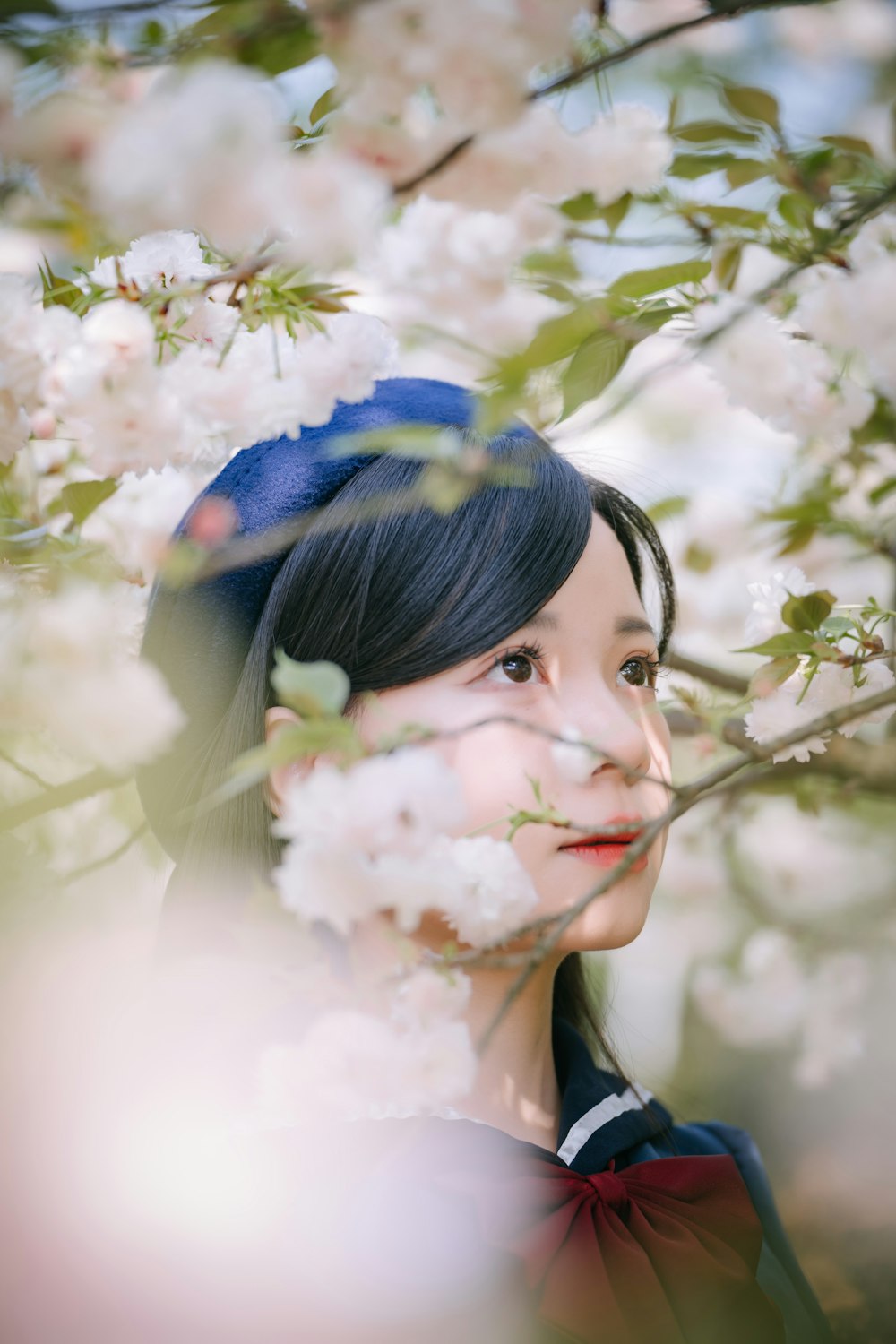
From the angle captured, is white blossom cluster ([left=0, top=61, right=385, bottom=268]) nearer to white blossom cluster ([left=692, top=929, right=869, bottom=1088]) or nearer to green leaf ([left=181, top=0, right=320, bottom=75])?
green leaf ([left=181, top=0, right=320, bottom=75])

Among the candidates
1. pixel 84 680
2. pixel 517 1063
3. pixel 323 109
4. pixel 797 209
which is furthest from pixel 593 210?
pixel 517 1063

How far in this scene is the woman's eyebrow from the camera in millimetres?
995

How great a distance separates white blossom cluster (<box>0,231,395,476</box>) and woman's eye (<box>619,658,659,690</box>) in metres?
0.41

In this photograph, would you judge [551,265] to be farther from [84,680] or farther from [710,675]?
[710,675]

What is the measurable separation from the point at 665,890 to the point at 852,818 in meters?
0.49

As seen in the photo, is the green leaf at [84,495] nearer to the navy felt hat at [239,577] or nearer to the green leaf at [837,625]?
the navy felt hat at [239,577]

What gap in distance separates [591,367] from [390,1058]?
1.63 feet

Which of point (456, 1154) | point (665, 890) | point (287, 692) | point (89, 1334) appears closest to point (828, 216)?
point (287, 692)

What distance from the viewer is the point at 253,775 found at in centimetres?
58

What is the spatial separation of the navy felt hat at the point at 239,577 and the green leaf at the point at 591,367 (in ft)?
0.84

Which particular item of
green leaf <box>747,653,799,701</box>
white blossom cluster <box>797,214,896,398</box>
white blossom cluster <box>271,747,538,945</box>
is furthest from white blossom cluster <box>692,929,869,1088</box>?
white blossom cluster <box>271,747,538,945</box>

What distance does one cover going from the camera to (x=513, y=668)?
3.26 ft

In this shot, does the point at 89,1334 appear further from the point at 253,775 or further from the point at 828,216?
the point at 828,216

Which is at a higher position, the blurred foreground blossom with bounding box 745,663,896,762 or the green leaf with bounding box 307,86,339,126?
the green leaf with bounding box 307,86,339,126
